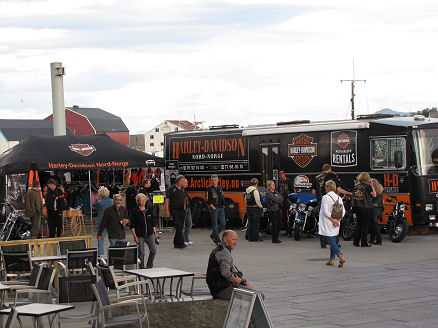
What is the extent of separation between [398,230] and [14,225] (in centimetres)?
1065

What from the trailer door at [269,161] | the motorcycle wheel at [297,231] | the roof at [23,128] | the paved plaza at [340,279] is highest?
the roof at [23,128]

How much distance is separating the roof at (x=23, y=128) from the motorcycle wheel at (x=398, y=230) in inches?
3340

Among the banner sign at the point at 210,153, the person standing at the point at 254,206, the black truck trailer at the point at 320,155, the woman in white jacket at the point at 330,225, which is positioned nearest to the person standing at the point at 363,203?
the black truck trailer at the point at 320,155

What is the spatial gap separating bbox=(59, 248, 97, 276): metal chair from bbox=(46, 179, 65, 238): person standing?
32.5 feet

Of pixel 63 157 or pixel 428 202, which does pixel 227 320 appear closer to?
pixel 428 202

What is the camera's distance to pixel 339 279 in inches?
550

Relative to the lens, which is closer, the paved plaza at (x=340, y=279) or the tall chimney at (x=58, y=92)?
the paved plaza at (x=340, y=279)

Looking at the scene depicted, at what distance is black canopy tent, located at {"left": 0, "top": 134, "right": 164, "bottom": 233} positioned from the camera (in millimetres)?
22891

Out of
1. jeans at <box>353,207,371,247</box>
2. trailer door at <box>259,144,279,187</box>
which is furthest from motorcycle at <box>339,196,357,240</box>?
trailer door at <box>259,144,279,187</box>

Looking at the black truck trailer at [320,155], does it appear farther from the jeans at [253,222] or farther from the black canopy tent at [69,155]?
the jeans at [253,222]

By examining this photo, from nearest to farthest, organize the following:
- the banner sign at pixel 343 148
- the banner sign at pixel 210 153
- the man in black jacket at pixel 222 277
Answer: the man in black jacket at pixel 222 277, the banner sign at pixel 343 148, the banner sign at pixel 210 153

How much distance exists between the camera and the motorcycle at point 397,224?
20.0 meters

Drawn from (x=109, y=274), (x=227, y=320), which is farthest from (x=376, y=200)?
(x=227, y=320)

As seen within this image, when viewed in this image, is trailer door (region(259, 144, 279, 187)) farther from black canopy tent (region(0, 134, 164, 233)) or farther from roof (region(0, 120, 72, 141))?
roof (region(0, 120, 72, 141))
